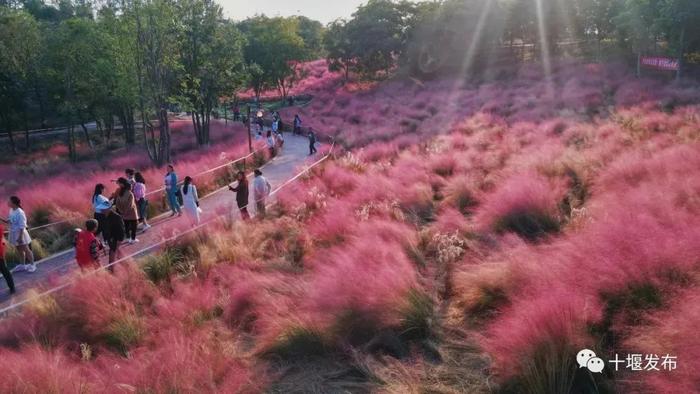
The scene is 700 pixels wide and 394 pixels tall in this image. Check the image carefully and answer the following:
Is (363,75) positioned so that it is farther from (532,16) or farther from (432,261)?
(432,261)

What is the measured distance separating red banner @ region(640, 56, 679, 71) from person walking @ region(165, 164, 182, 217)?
2513 centimetres

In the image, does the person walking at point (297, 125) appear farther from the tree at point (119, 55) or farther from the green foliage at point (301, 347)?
the green foliage at point (301, 347)

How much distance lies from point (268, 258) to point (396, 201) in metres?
3.14

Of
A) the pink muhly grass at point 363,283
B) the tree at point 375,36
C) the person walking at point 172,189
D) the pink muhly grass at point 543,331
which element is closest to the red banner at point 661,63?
the tree at point 375,36

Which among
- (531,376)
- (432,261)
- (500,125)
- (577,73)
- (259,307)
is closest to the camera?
(531,376)

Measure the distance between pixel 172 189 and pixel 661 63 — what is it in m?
26.9

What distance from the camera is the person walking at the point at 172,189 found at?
12.8 meters

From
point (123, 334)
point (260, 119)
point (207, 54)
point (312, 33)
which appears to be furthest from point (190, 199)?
point (312, 33)

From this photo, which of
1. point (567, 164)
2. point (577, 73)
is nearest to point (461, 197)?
point (567, 164)

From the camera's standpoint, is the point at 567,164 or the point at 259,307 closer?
the point at 259,307

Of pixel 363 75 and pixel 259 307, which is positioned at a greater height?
pixel 363 75

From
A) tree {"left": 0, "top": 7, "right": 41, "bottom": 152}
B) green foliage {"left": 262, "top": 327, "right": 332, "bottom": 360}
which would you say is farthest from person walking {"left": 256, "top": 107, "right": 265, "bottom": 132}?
green foliage {"left": 262, "top": 327, "right": 332, "bottom": 360}

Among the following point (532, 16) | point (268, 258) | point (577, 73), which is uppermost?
point (532, 16)

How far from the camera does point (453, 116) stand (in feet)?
81.5
